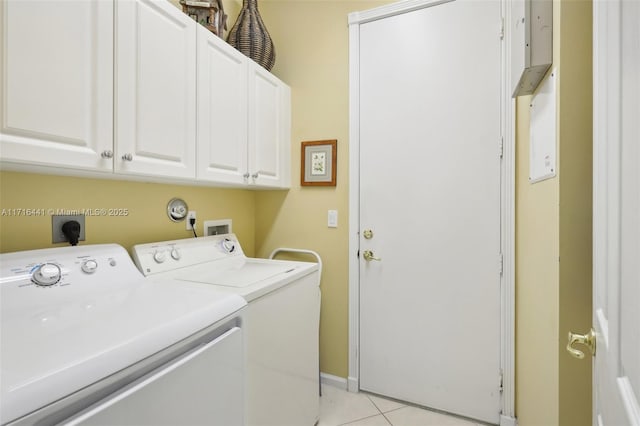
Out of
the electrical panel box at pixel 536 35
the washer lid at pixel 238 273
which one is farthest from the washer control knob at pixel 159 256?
the electrical panel box at pixel 536 35

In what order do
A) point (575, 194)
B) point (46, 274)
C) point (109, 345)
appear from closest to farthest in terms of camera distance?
point (109, 345) < point (575, 194) < point (46, 274)

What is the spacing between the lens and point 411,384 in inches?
75.9

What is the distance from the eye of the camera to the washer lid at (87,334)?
1.82ft

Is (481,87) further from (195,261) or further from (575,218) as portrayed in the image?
(195,261)

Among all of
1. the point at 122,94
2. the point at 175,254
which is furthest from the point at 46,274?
the point at 122,94

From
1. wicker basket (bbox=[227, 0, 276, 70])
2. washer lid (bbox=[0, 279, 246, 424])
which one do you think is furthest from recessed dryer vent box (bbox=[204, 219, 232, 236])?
wicker basket (bbox=[227, 0, 276, 70])

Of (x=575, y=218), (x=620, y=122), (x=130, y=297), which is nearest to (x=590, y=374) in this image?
(x=575, y=218)

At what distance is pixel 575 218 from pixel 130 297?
141 centimetres

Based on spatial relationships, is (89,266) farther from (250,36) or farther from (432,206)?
(432,206)

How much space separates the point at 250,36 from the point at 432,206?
1.52m

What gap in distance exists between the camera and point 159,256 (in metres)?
1.44

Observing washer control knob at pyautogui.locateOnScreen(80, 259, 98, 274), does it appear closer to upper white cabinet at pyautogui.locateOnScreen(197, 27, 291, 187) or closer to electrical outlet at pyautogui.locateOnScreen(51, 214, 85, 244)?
electrical outlet at pyautogui.locateOnScreen(51, 214, 85, 244)

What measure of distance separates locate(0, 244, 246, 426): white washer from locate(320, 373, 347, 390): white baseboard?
4.03ft

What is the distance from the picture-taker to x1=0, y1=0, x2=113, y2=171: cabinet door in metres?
0.85
